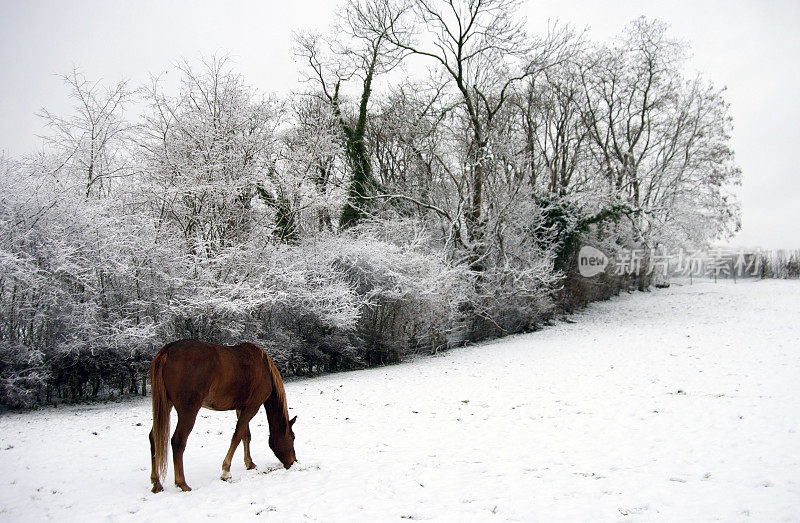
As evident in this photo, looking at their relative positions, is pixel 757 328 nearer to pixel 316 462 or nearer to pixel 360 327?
pixel 360 327

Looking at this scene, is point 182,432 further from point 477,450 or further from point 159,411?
point 477,450

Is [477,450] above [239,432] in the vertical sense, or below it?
below

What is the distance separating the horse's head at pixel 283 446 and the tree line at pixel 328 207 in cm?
499

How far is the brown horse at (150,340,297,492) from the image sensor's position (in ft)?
14.2

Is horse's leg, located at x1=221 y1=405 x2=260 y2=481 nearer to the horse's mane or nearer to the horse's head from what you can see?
the horse's mane

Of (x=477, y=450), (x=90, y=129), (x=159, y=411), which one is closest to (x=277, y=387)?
(x=159, y=411)

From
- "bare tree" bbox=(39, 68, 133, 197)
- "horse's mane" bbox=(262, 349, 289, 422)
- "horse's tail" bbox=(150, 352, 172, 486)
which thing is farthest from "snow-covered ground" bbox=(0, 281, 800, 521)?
"bare tree" bbox=(39, 68, 133, 197)

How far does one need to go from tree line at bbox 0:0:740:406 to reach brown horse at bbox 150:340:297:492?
16.4ft

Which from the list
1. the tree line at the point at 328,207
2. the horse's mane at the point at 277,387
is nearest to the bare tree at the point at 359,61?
the tree line at the point at 328,207

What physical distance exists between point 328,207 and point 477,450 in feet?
34.4

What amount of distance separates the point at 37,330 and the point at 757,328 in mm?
19876

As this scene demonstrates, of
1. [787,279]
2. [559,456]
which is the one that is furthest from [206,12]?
[787,279]

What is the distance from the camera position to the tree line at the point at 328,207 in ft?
29.7

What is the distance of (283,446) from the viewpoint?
507cm
